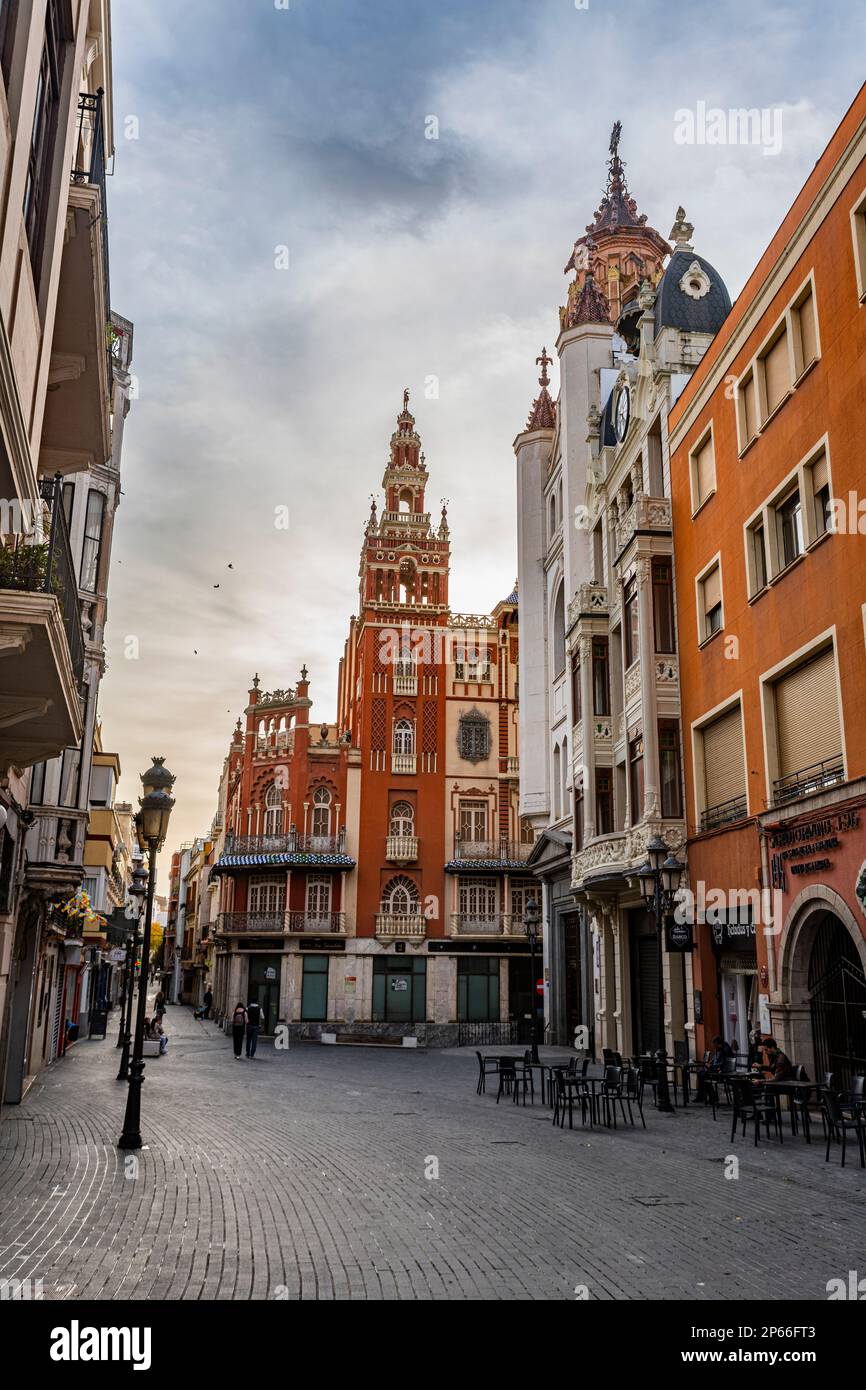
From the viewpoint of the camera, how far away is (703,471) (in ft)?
81.1

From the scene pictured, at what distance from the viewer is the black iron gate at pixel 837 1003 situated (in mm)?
17000

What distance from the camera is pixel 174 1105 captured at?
19.3 metres

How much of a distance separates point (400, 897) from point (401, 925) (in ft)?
5.16

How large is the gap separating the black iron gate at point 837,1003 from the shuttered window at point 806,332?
32.4ft

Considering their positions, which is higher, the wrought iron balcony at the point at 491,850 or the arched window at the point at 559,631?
the arched window at the point at 559,631

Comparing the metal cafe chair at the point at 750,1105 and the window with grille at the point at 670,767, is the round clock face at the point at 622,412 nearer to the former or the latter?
the window with grille at the point at 670,767

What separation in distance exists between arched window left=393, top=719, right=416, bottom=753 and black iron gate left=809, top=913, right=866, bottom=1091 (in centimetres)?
3773

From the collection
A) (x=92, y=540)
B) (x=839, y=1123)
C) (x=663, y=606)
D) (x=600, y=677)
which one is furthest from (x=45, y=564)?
(x=600, y=677)

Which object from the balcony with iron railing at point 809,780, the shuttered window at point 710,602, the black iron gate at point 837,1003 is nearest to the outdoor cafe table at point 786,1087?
the black iron gate at point 837,1003

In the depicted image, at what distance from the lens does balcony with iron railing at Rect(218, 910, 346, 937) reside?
171 ft

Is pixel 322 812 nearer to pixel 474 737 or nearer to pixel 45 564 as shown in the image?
pixel 474 737

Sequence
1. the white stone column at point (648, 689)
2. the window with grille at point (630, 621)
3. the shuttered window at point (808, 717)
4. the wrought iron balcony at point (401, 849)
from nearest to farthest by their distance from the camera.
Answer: the shuttered window at point (808, 717)
the white stone column at point (648, 689)
the window with grille at point (630, 621)
the wrought iron balcony at point (401, 849)
